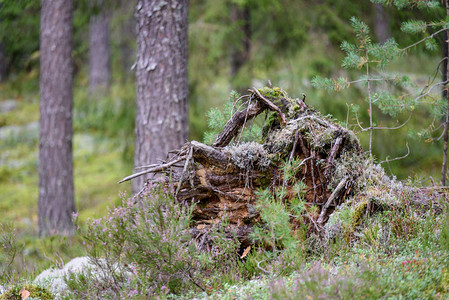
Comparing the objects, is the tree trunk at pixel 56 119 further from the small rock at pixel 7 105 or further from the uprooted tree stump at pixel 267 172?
the small rock at pixel 7 105

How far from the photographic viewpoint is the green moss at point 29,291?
335 centimetres

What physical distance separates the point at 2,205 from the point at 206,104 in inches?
279

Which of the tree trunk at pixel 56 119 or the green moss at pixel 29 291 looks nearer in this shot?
the green moss at pixel 29 291

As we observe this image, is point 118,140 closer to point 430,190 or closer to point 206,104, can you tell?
point 206,104

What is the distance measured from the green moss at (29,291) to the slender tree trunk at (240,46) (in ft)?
20.0

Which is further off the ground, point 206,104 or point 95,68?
point 95,68

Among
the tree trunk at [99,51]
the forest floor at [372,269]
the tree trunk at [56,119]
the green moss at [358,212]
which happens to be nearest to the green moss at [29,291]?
the forest floor at [372,269]

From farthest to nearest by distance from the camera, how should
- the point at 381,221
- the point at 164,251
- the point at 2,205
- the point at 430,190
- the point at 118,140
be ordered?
the point at 2,205
the point at 118,140
the point at 430,190
the point at 381,221
the point at 164,251

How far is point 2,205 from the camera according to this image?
11383 millimetres

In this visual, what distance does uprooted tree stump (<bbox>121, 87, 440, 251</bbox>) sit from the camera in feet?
12.5

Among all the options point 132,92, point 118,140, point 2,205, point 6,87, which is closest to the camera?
point 132,92

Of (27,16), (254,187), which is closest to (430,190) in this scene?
(254,187)

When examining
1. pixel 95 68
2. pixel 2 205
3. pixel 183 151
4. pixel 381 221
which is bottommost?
pixel 2 205

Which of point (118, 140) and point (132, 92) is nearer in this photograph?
point (132, 92)
